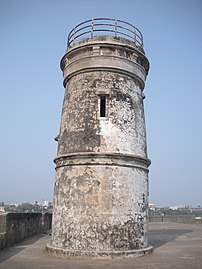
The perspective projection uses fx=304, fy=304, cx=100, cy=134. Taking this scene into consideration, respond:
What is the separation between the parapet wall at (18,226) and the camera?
12.9 m

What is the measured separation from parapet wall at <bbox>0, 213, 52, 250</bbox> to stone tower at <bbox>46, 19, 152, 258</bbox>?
266cm

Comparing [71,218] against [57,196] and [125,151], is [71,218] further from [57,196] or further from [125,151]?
[125,151]

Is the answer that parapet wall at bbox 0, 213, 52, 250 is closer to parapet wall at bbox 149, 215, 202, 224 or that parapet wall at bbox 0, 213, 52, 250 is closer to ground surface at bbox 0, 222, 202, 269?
ground surface at bbox 0, 222, 202, 269

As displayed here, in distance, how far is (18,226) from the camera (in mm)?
15047

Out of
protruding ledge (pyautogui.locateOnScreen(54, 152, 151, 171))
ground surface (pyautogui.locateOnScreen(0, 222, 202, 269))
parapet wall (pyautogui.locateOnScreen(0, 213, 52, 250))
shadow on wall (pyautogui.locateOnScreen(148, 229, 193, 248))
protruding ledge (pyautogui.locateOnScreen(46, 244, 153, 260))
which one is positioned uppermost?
protruding ledge (pyautogui.locateOnScreen(54, 152, 151, 171))

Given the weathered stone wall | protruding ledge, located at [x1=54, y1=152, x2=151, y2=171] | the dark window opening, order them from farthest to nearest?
the dark window opening → protruding ledge, located at [x1=54, y1=152, x2=151, y2=171] → the weathered stone wall

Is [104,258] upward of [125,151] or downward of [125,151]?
downward

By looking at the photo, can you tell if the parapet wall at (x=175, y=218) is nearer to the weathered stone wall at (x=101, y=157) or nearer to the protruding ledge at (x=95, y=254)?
the weathered stone wall at (x=101, y=157)

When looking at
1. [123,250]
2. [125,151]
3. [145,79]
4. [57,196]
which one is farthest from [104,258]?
[145,79]

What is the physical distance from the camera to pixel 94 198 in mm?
10438

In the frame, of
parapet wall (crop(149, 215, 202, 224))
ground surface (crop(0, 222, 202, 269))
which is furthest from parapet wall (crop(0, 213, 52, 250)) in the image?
parapet wall (crop(149, 215, 202, 224))

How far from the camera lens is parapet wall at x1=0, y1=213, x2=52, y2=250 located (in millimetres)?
12923

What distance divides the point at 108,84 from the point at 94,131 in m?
1.95

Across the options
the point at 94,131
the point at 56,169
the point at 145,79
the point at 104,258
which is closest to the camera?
the point at 104,258
